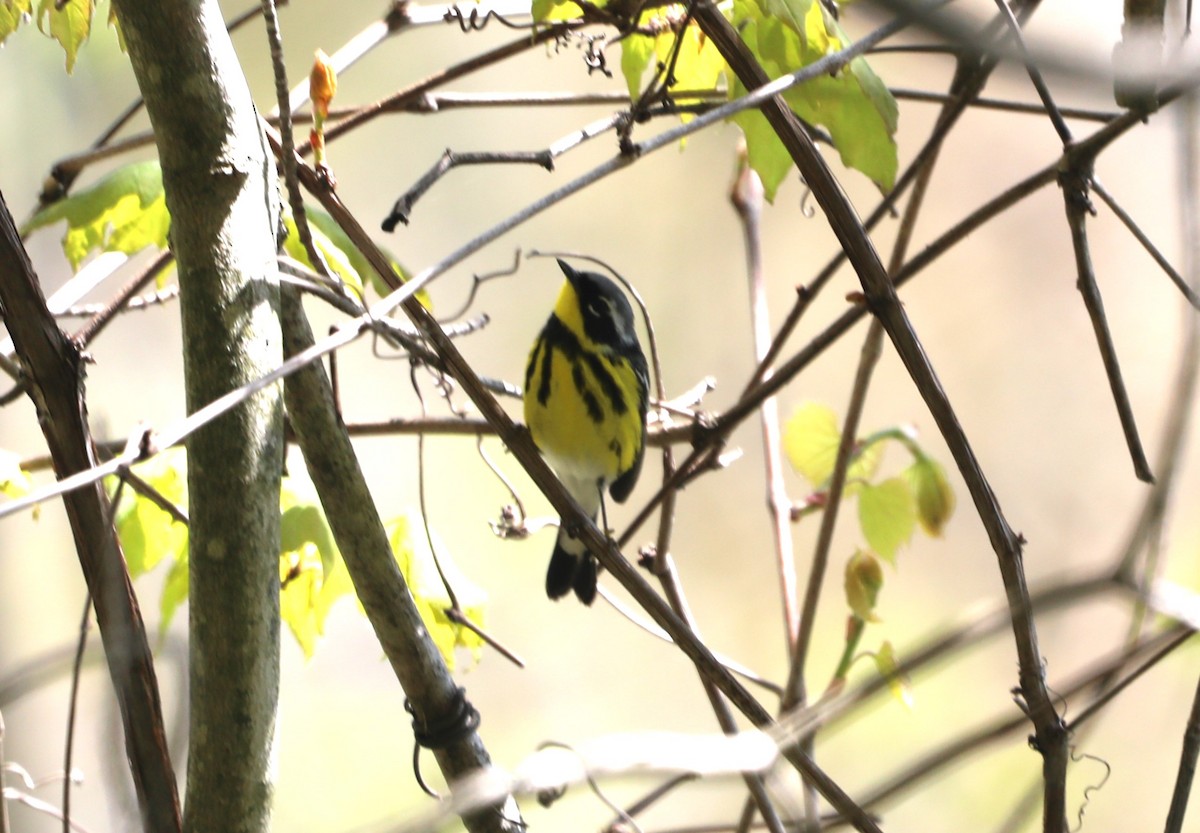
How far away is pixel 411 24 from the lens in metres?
1.11

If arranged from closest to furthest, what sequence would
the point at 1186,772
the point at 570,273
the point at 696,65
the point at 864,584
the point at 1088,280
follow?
the point at 1186,772
the point at 1088,280
the point at 696,65
the point at 864,584
the point at 570,273

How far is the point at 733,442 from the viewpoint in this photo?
2318mm

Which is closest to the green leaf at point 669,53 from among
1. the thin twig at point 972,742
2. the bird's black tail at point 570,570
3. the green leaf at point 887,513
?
the green leaf at point 887,513

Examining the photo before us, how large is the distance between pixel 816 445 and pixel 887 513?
0.13m

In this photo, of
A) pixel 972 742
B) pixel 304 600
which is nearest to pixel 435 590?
pixel 304 600

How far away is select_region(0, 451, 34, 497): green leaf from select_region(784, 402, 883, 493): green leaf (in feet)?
2.92

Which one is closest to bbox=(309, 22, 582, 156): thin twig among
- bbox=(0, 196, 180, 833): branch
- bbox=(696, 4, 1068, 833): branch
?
bbox=(696, 4, 1068, 833): branch

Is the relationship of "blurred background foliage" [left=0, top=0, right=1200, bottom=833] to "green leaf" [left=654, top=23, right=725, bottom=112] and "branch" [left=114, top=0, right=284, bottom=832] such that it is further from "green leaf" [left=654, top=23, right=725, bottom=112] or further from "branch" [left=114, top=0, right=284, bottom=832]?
"branch" [left=114, top=0, right=284, bottom=832]

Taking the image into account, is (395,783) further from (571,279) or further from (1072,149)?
(1072,149)

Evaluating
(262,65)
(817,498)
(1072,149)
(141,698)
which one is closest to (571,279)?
(817,498)

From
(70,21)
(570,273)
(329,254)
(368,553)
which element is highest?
(570,273)

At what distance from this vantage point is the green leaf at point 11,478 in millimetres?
1024

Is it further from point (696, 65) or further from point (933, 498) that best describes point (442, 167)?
point (933, 498)

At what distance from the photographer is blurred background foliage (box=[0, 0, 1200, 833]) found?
2.19 m
